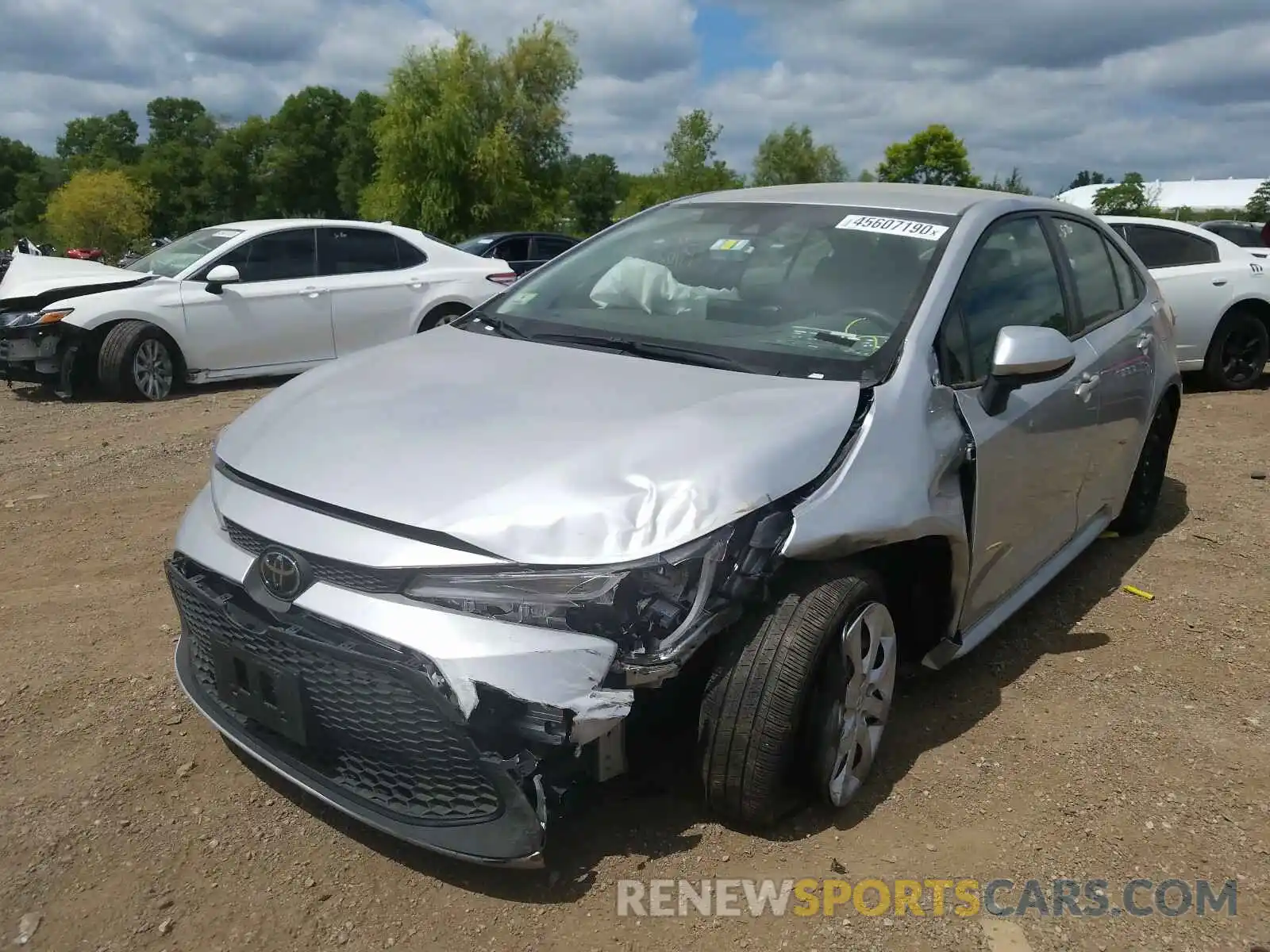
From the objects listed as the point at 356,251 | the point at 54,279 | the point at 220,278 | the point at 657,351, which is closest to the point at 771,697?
the point at 657,351

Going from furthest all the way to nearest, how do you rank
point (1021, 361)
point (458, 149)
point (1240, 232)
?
1. point (458, 149)
2. point (1240, 232)
3. point (1021, 361)

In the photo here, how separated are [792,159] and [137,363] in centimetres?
6987

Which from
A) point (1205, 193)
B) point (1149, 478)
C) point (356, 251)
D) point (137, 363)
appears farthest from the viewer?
point (1205, 193)

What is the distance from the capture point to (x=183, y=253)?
893 cm

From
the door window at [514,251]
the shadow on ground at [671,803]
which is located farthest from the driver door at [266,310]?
the shadow on ground at [671,803]

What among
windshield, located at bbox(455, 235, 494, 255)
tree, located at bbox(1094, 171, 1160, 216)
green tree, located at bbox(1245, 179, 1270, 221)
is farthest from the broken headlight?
green tree, located at bbox(1245, 179, 1270, 221)

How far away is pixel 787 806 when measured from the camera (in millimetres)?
2564

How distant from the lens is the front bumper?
7.01ft

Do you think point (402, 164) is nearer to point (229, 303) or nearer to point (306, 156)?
point (229, 303)

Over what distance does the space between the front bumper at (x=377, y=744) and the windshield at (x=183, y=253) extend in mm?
7153

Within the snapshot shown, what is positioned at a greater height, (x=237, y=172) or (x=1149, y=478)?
(x=237, y=172)

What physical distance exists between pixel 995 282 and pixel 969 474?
0.80 metres

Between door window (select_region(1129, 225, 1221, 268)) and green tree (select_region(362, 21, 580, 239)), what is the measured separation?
2856 centimetres

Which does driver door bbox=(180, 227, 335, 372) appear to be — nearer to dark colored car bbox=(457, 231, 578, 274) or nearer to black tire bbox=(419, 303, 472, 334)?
black tire bbox=(419, 303, 472, 334)
